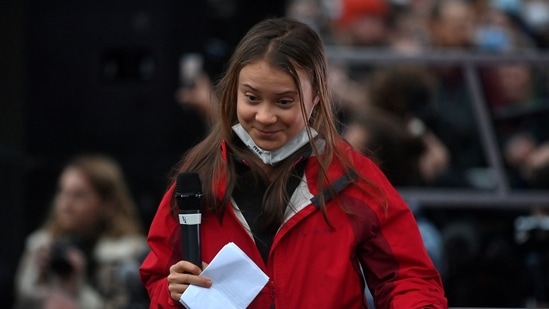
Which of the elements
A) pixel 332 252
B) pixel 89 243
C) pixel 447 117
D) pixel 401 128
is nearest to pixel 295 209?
pixel 332 252

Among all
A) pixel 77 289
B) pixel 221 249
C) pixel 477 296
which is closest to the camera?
pixel 221 249

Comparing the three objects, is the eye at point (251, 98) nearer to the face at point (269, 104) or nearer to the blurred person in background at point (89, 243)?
the face at point (269, 104)

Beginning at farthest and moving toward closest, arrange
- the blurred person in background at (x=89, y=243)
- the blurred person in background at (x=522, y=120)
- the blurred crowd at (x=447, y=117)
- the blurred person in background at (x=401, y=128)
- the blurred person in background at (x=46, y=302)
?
the blurred person in background at (x=522, y=120) < the blurred person in background at (x=89, y=243) < the blurred crowd at (x=447, y=117) < the blurred person in background at (x=401, y=128) < the blurred person in background at (x=46, y=302)

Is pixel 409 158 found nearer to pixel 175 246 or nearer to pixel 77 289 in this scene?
pixel 77 289

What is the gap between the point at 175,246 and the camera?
3318 mm

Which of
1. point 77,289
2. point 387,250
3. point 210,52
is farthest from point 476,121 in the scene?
point 387,250

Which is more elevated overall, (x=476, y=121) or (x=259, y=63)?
(x=259, y=63)

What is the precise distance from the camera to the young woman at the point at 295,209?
3236 millimetres

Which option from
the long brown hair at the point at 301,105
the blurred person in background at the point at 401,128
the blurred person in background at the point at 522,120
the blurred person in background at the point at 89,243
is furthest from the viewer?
the blurred person in background at the point at 522,120

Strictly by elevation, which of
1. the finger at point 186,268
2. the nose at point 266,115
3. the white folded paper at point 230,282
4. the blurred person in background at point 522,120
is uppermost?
the nose at point 266,115

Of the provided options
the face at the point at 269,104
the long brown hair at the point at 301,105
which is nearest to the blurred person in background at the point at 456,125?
the long brown hair at the point at 301,105

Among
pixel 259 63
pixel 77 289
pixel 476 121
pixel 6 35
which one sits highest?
pixel 259 63

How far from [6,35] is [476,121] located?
2341mm

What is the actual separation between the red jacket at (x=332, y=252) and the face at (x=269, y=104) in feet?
0.47
